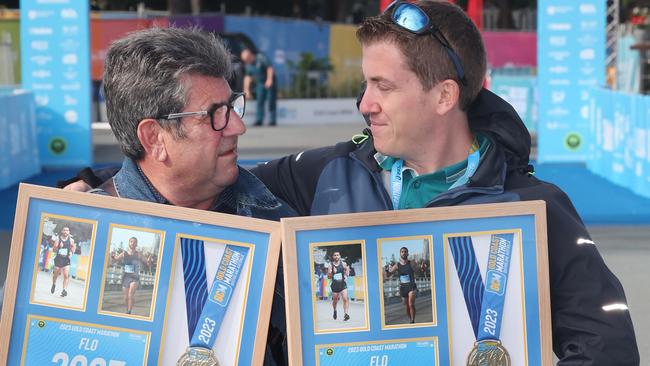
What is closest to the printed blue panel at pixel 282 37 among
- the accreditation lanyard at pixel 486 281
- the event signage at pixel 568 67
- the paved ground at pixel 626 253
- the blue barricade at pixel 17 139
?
the paved ground at pixel 626 253

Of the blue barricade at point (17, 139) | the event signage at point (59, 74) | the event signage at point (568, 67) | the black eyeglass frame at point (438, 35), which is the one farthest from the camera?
the event signage at point (568, 67)

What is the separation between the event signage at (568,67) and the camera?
16.8 metres

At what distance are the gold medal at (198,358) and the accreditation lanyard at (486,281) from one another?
63 centimetres

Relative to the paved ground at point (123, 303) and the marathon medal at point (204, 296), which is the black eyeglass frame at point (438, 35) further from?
the paved ground at point (123, 303)

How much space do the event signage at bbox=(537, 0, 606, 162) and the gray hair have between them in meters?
14.4

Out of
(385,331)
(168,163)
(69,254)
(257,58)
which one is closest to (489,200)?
(385,331)

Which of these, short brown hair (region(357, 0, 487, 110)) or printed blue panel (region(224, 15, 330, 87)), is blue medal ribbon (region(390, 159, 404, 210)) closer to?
short brown hair (region(357, 0, 487, 110))

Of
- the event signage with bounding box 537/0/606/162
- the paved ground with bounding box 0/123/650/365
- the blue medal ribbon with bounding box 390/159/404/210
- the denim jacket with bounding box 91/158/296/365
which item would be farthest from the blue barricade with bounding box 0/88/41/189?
the blue medal ribbon with bounding box 390/159/404/210

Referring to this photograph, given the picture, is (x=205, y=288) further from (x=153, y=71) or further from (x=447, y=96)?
(x=447, y=96)

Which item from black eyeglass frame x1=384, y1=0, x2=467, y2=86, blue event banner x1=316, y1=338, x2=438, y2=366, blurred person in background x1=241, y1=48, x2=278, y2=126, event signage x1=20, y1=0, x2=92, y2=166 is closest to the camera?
blue event banner x1=316, y1=338, x2=438, y2=366

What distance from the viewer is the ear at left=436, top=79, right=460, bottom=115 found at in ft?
9.71

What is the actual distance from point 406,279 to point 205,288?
1.59ft

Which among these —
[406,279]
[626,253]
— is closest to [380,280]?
[406,279]

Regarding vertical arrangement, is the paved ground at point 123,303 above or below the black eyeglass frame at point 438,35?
below
